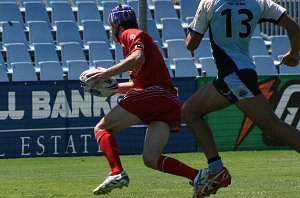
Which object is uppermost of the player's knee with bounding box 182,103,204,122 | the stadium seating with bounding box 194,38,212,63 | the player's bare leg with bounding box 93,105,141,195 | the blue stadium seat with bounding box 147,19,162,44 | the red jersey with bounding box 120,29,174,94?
the red jersey with bounding box 120,29,174,94

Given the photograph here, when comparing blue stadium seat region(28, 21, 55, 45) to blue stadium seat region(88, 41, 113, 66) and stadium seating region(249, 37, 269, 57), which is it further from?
stadium seating region(249, 37, 269, 57)

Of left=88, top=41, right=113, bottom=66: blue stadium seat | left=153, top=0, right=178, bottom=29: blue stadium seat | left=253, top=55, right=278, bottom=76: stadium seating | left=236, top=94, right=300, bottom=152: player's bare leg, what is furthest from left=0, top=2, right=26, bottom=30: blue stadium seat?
left=236, top=94, right=300, bottom=152: player's bare leg

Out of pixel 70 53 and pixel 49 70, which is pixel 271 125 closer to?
pixel 49 70

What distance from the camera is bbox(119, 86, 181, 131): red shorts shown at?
31.1 feet

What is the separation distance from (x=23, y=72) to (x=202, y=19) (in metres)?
14.5

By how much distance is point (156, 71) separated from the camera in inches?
377

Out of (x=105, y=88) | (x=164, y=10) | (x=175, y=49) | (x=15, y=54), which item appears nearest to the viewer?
(x=105, y=88)

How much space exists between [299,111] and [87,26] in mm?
6525

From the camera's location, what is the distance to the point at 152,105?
948 centimetres

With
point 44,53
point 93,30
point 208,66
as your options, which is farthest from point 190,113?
point 93,30

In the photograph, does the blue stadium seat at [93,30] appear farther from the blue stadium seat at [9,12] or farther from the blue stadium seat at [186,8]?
the blue stadium seat at [186,8]

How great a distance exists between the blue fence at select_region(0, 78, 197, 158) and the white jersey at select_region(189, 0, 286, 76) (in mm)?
11433

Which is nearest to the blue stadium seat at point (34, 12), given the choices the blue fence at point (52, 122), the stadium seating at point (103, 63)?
the stadium seating at point (103, 63)

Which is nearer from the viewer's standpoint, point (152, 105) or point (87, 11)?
point (152, 105)
